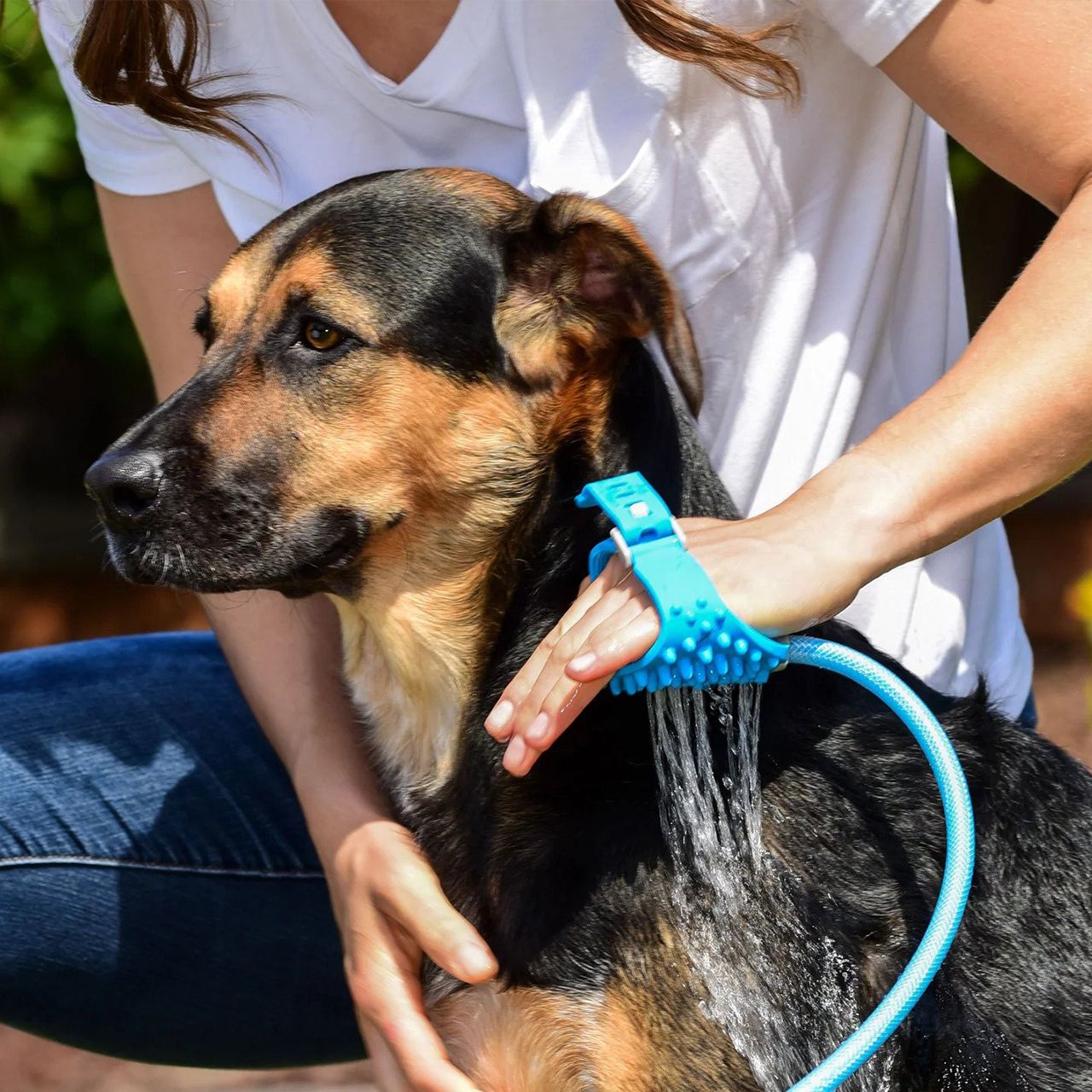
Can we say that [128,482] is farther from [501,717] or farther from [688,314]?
[688,314]

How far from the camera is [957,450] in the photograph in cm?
192

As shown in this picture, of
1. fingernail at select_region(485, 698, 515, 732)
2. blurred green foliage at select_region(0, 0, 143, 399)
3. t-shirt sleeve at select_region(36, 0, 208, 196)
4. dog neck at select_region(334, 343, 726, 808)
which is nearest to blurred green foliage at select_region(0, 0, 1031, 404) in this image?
blurred green foliage at select_region(0, 0, 143, 399)

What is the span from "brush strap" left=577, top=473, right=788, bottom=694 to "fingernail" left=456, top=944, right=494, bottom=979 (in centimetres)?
51

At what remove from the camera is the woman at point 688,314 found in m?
1.96

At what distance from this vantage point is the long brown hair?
2328mm

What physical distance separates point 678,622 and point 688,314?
3.24 ft

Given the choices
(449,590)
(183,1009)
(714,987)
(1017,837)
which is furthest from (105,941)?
(1017,837)

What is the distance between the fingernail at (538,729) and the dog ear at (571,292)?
648 millimetres

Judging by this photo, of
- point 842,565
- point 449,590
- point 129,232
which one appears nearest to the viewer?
point 842,565

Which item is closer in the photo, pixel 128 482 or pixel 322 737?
pixel 128 482

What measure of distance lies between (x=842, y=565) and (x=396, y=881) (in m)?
0.94

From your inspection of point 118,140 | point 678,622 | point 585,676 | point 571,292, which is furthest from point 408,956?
point 118,140

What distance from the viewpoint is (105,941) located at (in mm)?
2848

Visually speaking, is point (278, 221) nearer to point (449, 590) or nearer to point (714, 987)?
point (449, 590)
